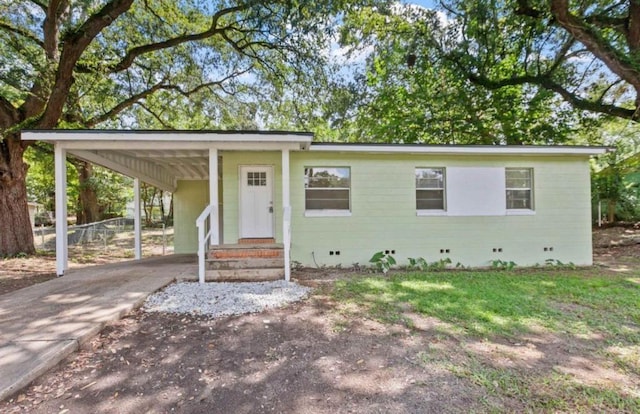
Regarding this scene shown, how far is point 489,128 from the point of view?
512 inches

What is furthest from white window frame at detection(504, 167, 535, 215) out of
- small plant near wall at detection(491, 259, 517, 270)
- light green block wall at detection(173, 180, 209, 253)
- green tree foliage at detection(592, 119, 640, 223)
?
light green block wall at detection(173, 180, 209, 253)

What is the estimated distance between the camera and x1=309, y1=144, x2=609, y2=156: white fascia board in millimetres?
7316

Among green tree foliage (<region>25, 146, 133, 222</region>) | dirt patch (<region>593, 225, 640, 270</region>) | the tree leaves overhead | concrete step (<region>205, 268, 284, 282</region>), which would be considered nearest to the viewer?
concrete step (<region>205, 268, 284, 282</region>)

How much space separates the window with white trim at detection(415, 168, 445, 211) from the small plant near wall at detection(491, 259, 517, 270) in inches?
76.0

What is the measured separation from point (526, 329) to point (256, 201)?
5.87m

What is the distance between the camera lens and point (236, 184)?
7.36 m

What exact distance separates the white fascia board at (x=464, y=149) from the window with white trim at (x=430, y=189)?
57cm

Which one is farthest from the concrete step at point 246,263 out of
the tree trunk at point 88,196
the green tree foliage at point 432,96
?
the tree trunk at point 88,196

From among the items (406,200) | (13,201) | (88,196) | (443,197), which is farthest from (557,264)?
(88,196)

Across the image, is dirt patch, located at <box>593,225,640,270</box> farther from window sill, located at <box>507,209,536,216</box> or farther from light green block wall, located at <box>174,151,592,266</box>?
window sill, located at <box>507,209,536,216</box>

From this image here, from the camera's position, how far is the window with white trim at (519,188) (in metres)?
8.16

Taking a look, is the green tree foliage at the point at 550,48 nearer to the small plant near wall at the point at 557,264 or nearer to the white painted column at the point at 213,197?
the small plant near wall at the point at 557,264

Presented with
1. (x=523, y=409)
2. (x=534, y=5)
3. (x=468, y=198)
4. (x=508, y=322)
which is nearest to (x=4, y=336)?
(x=523, y=409)

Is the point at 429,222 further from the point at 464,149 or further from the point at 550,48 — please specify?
the point at 550,48
